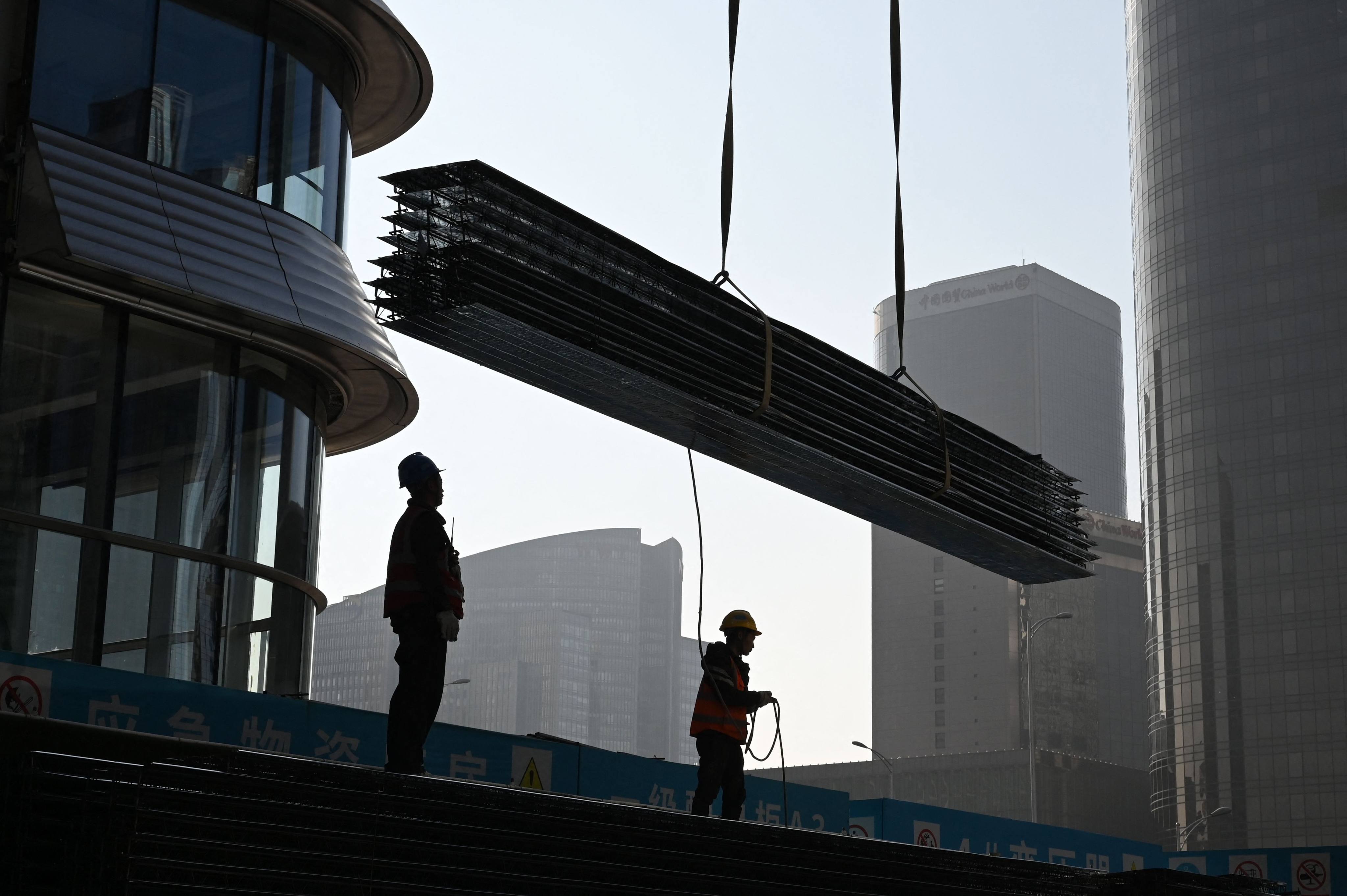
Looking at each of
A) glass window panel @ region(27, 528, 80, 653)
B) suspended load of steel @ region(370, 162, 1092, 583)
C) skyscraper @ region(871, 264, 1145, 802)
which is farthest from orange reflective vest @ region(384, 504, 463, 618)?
skyscraper @ region(871, 264, 1145, 802)

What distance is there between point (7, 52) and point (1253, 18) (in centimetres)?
10534

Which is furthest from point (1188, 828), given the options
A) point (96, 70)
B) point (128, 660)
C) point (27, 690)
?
point (27, 690)

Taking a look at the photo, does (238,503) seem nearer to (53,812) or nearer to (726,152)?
(726,152)

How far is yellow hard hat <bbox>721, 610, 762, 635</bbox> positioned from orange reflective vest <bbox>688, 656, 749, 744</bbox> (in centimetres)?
22

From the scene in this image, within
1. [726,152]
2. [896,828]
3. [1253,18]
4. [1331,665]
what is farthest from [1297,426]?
[726,152]

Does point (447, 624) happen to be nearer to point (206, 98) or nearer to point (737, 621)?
point (737, 621)

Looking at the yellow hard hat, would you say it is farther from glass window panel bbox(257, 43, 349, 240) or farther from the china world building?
the china world building

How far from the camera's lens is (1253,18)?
105875mm

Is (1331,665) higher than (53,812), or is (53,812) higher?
(1331,665)

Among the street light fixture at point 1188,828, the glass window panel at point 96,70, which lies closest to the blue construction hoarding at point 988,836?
the glass window panel at point 96,70

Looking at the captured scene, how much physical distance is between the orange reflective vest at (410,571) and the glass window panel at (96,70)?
745 cm

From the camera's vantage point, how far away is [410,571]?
8594 millimetres

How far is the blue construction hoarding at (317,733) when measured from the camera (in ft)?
32.5

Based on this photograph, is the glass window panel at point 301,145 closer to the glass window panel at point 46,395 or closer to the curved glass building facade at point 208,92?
the curved glass building facade at point 208,92
